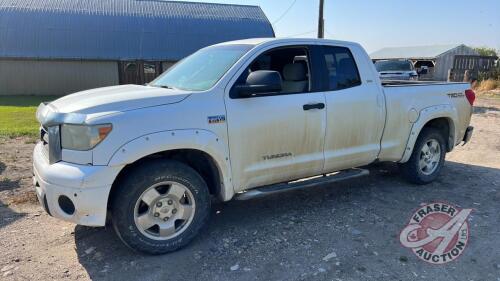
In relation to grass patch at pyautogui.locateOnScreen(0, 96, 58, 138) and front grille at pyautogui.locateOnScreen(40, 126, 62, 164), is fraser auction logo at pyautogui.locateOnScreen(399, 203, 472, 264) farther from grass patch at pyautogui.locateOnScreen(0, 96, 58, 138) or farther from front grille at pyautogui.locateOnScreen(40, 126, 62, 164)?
grass patch at pyautogui.locateOnScreen(0, 96, 58, 138)

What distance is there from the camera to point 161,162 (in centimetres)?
375

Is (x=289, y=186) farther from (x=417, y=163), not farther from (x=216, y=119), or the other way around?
(x=417, y=163)

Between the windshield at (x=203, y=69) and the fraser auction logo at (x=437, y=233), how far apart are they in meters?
2.49

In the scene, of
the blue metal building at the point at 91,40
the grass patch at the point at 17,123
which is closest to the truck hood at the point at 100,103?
the grass patch at the point at 17,123

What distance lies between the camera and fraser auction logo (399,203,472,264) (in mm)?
3967

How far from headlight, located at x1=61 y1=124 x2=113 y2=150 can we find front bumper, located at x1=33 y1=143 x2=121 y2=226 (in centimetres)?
16

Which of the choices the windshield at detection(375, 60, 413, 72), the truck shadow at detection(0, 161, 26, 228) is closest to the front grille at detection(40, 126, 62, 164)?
the truck shadow at detection(0, 161, 26, 228)

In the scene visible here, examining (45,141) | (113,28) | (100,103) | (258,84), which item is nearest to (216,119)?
(258,84)

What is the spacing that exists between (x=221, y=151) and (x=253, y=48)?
116 cm

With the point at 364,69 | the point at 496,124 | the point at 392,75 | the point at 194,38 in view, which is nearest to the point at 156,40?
the point at 194,38

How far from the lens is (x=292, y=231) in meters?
4.43

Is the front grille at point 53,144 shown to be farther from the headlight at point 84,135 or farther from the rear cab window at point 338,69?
the rear cab window at point 338,69

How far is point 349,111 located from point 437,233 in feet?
5.20

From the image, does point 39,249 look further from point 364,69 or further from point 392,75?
point 392,75
